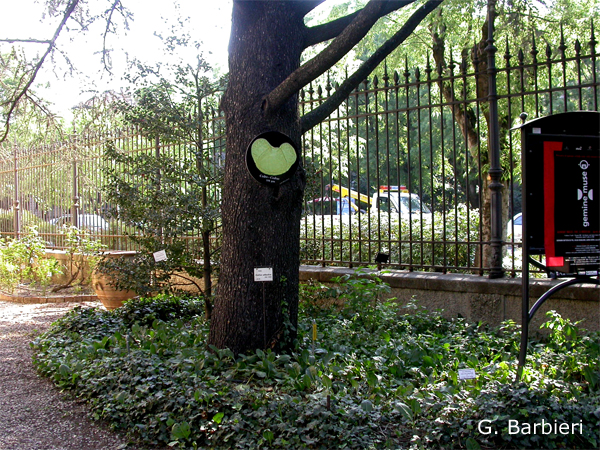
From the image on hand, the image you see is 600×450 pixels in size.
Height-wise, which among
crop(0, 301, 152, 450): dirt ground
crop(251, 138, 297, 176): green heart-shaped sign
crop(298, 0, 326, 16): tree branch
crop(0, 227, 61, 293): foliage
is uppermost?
crop(298, 0, 326, 16): tree branch

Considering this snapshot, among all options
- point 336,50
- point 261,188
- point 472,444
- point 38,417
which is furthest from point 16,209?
point 472,444

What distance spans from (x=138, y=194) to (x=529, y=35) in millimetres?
6014

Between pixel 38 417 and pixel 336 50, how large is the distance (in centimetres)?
360

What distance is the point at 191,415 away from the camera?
12.9 ft

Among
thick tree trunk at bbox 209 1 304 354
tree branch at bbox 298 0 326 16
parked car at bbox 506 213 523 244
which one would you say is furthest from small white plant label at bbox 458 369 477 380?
tree branch at bbox 298 0 326 16

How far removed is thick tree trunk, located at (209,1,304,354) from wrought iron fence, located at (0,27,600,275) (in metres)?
1.69

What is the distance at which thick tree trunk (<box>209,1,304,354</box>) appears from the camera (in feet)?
16.3

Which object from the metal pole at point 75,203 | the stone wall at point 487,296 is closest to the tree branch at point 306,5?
the stone wall at point 487,296

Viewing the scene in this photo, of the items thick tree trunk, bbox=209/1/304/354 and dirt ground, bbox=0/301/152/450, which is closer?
dirt ground, bbox=0/301/152/450

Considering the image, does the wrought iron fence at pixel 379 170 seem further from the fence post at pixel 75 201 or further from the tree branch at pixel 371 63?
the tree branch at pixel 371 63

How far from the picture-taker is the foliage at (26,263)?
38.5ft

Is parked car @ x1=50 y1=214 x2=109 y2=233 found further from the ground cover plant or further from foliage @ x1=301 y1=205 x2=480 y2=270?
the ground cover plant

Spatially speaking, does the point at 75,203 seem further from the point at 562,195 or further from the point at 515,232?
the point at 515,232

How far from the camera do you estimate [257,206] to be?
4.98 m
